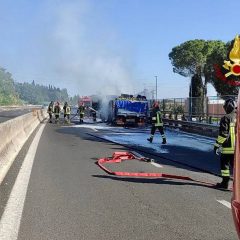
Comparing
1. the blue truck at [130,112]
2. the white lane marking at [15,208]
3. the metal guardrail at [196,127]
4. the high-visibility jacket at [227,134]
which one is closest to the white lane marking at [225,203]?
the high-visibility jacket at [227,134]

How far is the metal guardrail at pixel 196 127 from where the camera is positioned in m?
23.8

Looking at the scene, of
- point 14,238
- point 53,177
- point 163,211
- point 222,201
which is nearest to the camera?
point 14,238

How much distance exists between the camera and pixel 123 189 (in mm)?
8695

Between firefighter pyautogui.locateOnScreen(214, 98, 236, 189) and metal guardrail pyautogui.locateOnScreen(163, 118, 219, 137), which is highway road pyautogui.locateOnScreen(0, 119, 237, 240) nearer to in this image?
firefighter pyautogui.locateOnScreen(214, 98, 236, 189)

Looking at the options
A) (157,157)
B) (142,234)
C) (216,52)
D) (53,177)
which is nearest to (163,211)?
(142,234)

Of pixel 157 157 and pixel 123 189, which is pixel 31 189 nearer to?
pixel 123 189

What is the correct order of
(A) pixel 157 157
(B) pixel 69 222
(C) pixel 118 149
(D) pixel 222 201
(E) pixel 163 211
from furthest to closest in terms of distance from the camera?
(C) pixel 118 149, (A) pixel 157 157, (D) pixel 222 201, (E) pixel 163 211, (B) pixel 69 222

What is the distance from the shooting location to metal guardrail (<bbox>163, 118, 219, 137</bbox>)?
78.1ft

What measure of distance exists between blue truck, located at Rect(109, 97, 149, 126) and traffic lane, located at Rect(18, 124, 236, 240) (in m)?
24.2

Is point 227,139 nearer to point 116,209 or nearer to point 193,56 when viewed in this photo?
point 116,209

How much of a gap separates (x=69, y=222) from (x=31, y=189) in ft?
7.94

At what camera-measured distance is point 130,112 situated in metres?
35.1

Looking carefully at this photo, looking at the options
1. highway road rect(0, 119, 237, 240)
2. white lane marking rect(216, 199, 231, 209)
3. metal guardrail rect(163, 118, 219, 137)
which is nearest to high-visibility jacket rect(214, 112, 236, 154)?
highway road rect(0, 119, 237, 240)

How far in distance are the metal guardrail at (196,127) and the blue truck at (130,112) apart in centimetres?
249
